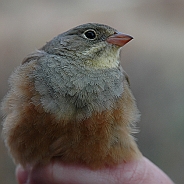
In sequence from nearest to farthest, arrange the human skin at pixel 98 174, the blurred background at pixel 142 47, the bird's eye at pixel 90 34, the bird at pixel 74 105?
the bird at pixel 74 105
the human skin at pixel 98 174
the bird's eye at pixel 90 34
the blurred background at pixel 142 47

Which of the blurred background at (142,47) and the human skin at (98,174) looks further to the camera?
the blurred background at (142,47)

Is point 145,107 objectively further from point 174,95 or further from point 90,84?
point 90,84

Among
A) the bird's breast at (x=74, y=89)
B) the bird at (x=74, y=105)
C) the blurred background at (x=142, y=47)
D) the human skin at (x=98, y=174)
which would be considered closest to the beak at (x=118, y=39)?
the bird at (x=74, y=105)

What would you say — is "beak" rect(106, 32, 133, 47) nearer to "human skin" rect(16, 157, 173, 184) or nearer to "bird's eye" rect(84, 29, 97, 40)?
"bird's eye" rect(84, 29, 97, 40)

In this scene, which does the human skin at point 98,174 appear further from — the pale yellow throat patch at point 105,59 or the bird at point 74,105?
the pale yellow throat patch at point 105,59

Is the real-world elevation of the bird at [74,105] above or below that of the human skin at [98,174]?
above

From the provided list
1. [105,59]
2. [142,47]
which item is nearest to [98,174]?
[105,59]

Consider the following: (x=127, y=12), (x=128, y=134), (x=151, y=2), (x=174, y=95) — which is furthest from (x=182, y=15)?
(x=128, y=134)

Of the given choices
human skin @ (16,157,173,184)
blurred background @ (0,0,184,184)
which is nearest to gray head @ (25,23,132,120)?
human skin @ (16,157,173,184)
